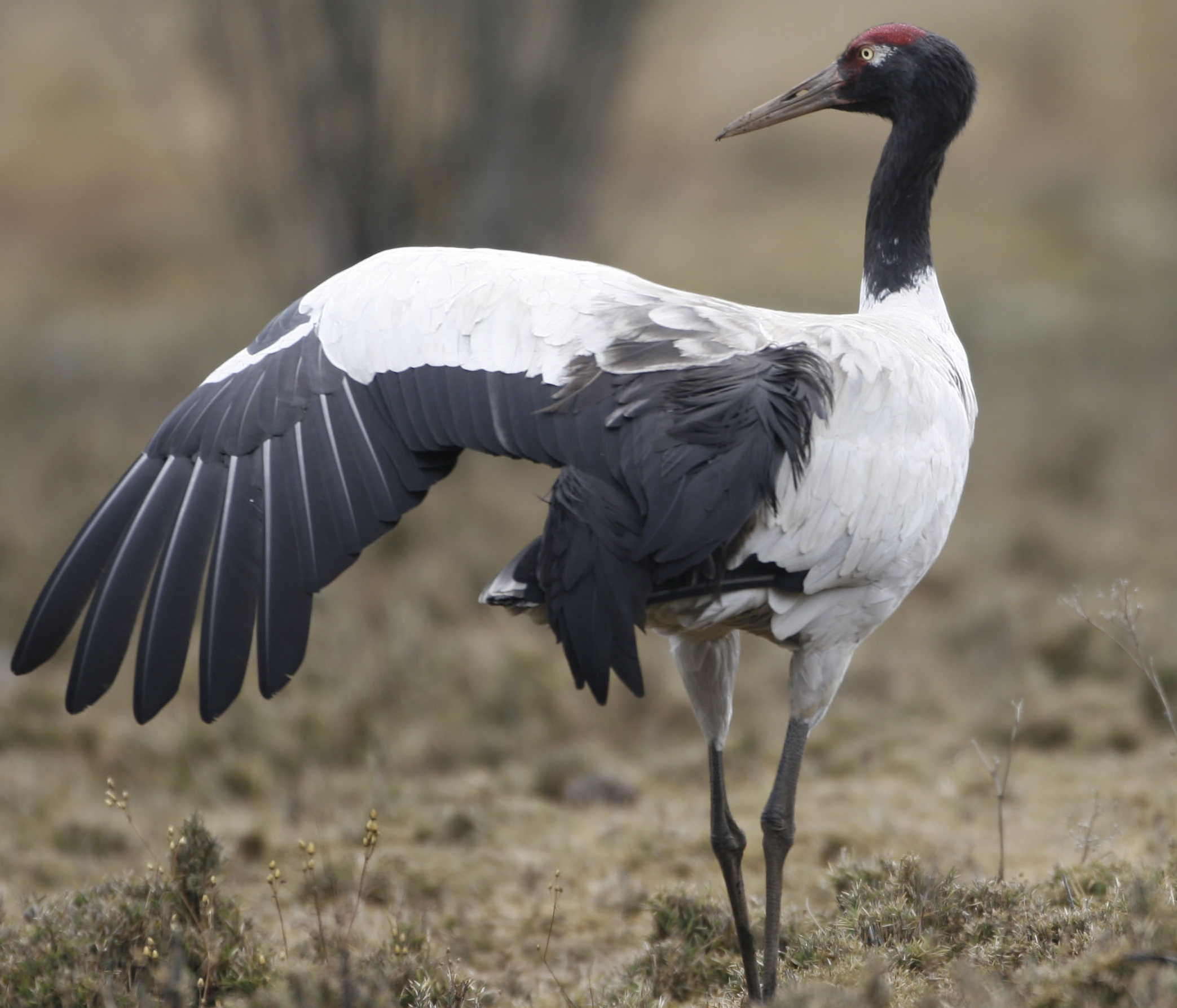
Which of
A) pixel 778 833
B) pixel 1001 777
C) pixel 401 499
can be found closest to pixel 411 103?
pixel 1001 777

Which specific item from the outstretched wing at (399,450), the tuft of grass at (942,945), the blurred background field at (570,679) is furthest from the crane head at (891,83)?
the blurred background field at (570,679)

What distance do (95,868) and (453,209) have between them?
8.15 metres

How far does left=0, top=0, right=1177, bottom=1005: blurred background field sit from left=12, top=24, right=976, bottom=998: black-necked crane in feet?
4.51

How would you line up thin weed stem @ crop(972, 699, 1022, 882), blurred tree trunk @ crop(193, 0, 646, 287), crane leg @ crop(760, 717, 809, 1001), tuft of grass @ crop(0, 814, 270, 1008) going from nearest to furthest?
tuft of grass @ crop(0, 814, 270, 1008), crane leg @ crop(760, 717, 809, 1001), thin weed stem @ crop(972, 699, 1022, 882), blurred tree trunk @ crop(193, 0, 646, 287)

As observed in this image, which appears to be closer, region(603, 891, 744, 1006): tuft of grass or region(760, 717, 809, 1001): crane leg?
region(760, 717, 809, 1001): crane leg

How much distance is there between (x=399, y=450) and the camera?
3.40m

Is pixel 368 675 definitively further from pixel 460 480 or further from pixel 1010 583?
pixel 1010 583

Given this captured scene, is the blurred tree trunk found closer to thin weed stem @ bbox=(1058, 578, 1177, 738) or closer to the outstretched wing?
thin weed stem @ bbox=(1058, 578, 1177, 738)

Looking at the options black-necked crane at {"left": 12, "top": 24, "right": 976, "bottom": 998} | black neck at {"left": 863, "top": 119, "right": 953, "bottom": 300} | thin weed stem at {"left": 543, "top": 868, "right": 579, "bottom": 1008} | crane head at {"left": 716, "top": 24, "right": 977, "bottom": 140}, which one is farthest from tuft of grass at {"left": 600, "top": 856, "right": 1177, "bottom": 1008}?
crane head at {"left": 716, "top": 24, "right": 977, "bottom": 140}

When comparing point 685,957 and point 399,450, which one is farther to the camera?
point 685,957

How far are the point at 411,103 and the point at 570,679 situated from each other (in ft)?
22.4

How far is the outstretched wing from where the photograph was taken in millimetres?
3246

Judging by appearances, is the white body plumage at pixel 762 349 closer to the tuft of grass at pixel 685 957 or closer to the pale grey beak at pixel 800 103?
the tuft of grass at pixel 685 957

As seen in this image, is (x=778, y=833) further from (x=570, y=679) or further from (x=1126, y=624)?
(x=570, y=679)
